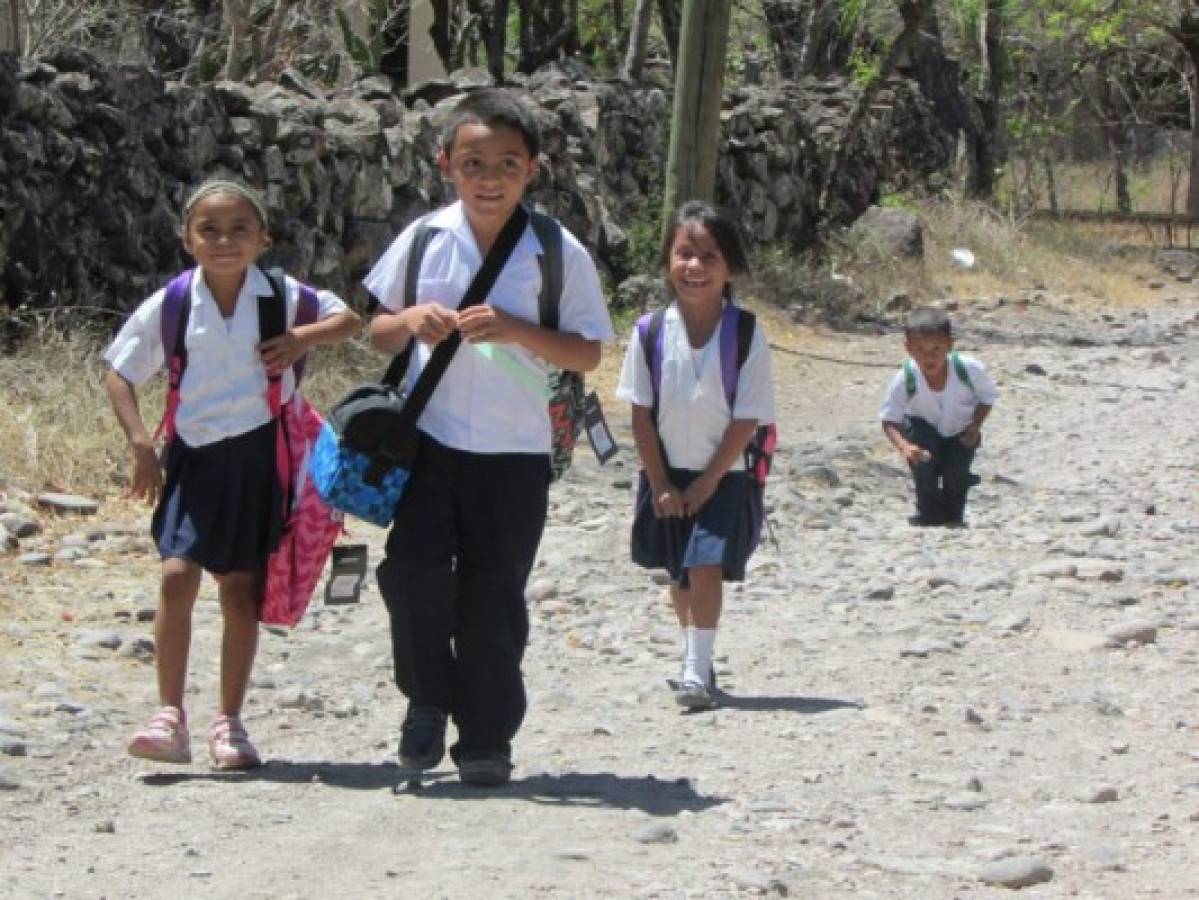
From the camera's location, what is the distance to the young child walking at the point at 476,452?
18.9ft

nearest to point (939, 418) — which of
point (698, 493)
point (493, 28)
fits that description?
point (698, 493)

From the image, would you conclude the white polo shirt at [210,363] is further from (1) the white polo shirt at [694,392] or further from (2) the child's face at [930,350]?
(2) the child's face at [930,350]

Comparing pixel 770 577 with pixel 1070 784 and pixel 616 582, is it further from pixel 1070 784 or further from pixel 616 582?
pixel 1070 784

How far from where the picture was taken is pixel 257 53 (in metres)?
17.4

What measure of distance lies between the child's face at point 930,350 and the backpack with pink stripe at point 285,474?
15.6ft

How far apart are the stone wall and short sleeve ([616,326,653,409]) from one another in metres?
4.93

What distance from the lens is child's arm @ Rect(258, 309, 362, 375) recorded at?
236 inches

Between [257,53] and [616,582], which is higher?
[257,53]

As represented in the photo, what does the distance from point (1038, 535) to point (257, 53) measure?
9.09 m

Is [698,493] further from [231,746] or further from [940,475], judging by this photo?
[940,475]

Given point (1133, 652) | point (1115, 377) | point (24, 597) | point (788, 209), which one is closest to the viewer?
point (1133, 652)

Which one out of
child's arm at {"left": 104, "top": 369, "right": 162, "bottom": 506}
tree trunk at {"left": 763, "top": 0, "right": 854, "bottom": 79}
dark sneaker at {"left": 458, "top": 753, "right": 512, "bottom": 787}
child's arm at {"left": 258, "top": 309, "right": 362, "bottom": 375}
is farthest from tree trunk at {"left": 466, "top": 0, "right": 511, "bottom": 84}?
dark sneaker at {"left": 458, "top": 753, "right": 512, "bottom": 787}

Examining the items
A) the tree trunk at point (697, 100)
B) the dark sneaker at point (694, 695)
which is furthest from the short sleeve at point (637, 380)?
the tree trunk at point (697, 100)

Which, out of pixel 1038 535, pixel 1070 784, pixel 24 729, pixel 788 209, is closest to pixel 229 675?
pixel 24 729
